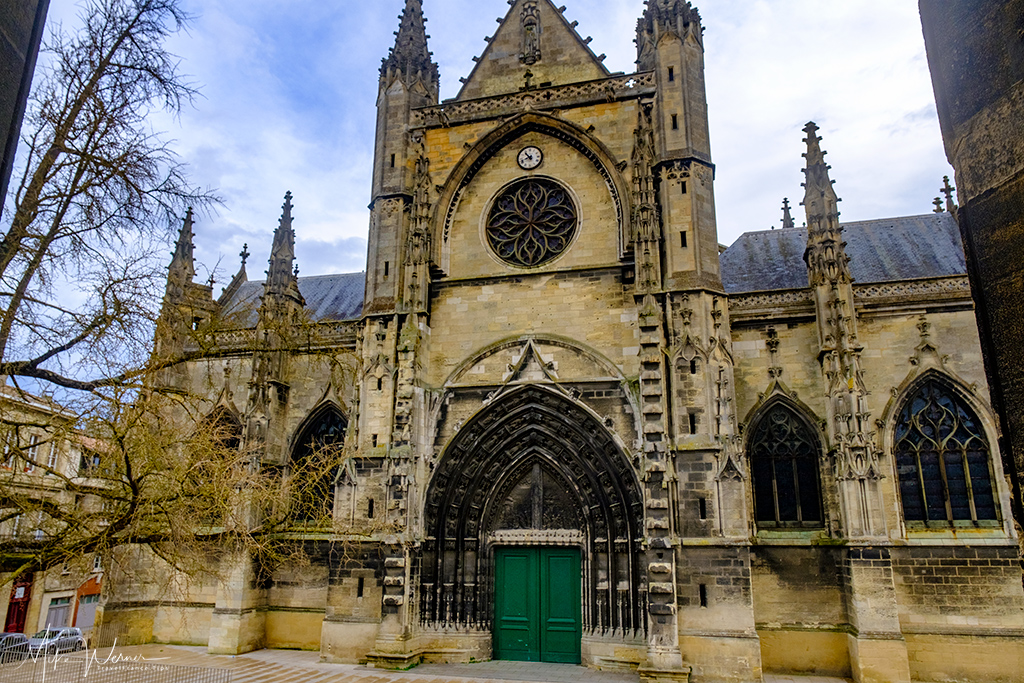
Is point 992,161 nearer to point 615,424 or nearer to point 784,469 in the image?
point 615,424

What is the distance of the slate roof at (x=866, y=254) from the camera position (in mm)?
18062

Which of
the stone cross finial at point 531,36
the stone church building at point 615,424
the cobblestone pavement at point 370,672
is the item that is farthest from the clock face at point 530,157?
the cobblestone pavement at point 370,672

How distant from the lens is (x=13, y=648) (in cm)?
1611

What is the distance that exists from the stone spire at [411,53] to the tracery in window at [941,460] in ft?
48.0

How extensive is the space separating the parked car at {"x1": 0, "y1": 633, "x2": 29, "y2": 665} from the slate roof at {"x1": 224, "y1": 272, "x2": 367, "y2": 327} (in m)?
9.47

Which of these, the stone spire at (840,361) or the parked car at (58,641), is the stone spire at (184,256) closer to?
the parked car at (58,641)

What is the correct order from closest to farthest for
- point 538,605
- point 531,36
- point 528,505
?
point 538,605
point 528,505
point 531,36

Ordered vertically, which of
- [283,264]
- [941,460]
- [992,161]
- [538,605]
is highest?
[283,264]

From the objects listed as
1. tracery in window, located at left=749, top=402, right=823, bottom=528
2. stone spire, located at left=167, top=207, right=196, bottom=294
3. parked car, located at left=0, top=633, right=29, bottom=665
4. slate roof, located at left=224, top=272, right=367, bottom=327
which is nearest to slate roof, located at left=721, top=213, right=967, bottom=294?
tracery in window, located at left=749, top=402, right=823, bottom=528

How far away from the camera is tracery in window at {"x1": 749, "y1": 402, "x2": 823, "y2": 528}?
49.6 feet

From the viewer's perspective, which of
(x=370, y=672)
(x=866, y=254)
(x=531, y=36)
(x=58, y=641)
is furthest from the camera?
(x=866, y=254)

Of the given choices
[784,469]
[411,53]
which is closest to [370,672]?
[784,469]

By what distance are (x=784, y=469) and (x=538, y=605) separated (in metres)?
6.21

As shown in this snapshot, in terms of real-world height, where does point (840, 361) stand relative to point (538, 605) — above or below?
above
